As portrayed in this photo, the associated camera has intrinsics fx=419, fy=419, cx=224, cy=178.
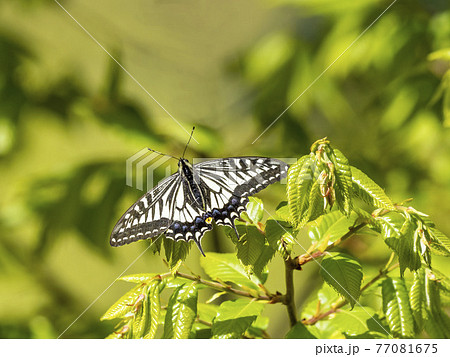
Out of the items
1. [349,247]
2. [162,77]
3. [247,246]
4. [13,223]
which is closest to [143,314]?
[247,246]

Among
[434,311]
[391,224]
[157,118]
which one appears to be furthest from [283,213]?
[157,118]

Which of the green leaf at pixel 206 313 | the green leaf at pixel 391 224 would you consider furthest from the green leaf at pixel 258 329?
the green leaf at pixel 391 224

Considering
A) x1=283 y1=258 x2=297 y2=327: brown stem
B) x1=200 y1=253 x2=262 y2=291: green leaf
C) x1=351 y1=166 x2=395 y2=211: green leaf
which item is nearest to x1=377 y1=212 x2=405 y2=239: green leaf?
x1=351 y1=166 x2=395 y2=211: green leaf

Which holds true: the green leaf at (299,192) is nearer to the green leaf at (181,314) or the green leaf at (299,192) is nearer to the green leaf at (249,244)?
the green leaf at (249,244)

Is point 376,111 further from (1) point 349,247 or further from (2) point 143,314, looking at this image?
(2) point 143,314

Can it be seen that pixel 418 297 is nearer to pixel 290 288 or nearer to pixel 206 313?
pixel 290 288
